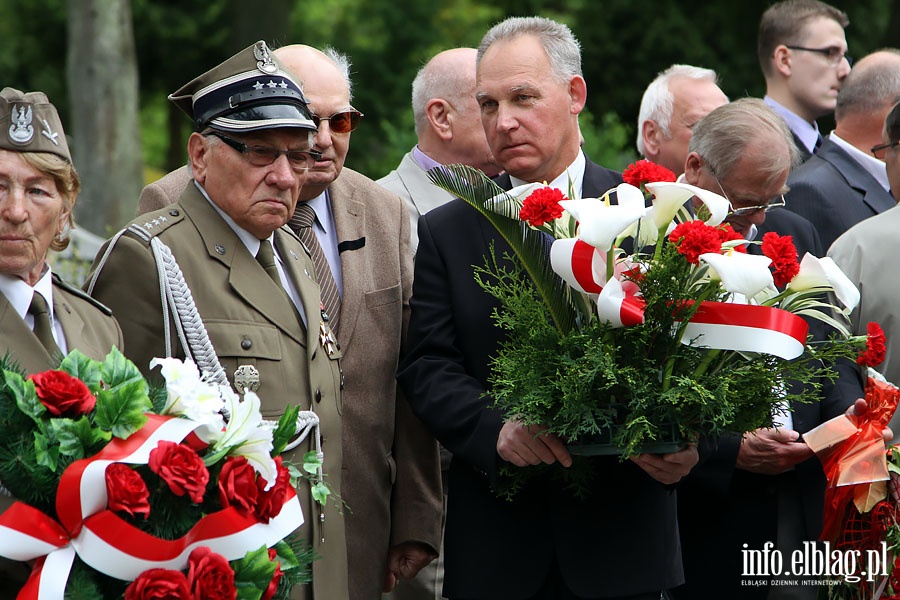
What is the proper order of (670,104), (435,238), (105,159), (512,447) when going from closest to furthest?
1. (512,447)
2. (435,238)
3. (670,104)
4. (105,159)

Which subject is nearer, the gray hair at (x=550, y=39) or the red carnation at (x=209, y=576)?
the red carnation at (x=209, y=576)

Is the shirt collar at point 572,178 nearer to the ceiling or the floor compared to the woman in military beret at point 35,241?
nearer to the ceiling

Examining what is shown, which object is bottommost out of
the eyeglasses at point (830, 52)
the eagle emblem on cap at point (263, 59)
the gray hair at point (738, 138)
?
the gray hair at point (738, 138)

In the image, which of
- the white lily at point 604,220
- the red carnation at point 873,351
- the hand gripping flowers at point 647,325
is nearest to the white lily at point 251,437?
the hand gripping flowers at point 647,325

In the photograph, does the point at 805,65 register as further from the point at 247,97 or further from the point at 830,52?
the point at 247,97

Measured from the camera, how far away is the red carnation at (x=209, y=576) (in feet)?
9.13

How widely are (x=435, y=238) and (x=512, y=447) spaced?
2.98ft

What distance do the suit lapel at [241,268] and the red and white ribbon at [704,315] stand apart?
896mm

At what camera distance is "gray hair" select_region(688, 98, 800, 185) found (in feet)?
15.9

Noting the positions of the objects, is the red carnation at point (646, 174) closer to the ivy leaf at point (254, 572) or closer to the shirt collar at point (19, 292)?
the ivy leaf at point (254, 572)

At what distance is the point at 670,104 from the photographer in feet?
22.1

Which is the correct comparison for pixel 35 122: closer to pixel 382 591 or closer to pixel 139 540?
pixel 139 540

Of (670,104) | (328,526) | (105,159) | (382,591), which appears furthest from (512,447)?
(105,159)

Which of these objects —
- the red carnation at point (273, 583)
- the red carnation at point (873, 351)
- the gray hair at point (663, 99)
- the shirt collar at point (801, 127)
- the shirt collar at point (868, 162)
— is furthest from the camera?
the shirt collar at point (801, 127)
